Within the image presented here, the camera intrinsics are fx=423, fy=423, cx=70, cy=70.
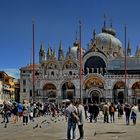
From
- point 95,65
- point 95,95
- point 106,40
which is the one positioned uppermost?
point 106,40

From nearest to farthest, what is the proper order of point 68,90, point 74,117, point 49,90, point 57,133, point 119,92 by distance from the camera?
point 74,117, point 57,133, point 119,92, point 68,90, point 49,90

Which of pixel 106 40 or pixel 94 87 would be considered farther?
pixel 106 40

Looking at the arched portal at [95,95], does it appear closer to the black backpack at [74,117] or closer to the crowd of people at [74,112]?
the crowd of people at [74,112]

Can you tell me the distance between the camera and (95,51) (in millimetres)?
97062

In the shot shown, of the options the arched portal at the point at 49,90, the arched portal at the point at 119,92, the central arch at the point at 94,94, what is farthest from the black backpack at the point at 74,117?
the arched portal at the point at 49,90

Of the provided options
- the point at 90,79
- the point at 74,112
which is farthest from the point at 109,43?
the point at 74,112

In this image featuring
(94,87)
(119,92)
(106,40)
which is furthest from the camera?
(106,40)

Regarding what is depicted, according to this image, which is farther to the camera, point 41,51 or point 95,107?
point 41,51

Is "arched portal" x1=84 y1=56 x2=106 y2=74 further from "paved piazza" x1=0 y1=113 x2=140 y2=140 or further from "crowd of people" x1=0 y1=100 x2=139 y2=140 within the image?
"paved piazza" x1=0 y1=113 x2=140 y2=140

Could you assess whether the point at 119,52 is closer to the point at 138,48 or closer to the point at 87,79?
the point at 138,48

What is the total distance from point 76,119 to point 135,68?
82851 millimetres

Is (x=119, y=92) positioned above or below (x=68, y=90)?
below

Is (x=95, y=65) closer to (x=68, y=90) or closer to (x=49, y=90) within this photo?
(x=68, y=90)

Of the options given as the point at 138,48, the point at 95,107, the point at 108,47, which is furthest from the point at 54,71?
the point at 95,107
